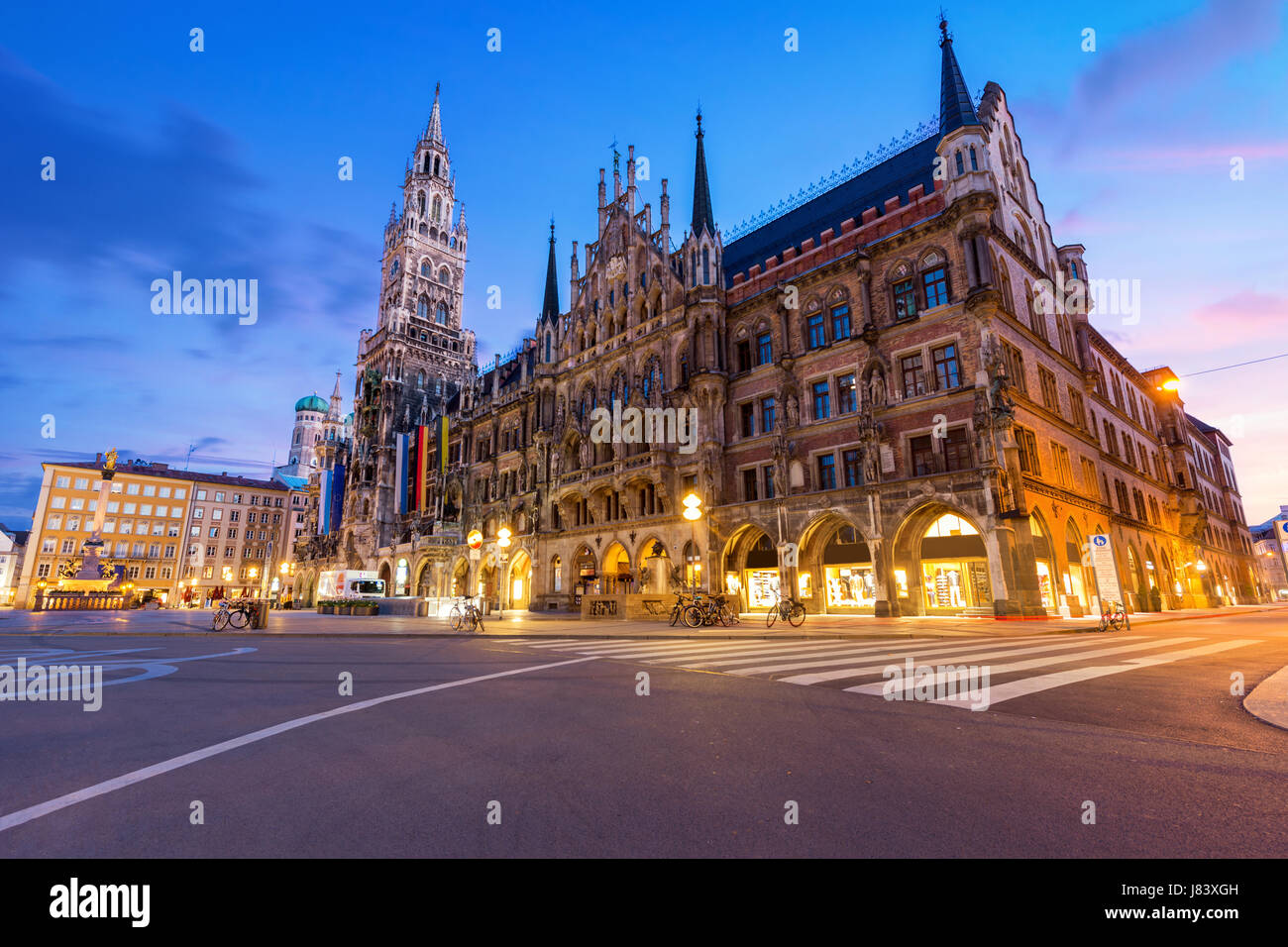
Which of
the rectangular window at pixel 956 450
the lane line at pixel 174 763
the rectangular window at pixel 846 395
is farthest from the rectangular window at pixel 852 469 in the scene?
the lane line at pixel 174 763

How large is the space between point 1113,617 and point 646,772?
20.2 m

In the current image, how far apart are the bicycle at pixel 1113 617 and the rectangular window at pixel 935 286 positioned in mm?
13468

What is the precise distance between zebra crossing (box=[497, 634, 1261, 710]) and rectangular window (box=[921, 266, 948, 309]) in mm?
15365

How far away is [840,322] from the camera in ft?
94.8

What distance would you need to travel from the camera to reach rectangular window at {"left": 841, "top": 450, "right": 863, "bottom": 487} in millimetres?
26500

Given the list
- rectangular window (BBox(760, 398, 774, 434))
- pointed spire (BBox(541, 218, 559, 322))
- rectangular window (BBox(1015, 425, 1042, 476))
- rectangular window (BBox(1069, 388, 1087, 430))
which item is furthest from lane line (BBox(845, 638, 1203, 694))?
pointed spire (BBox(541, 218, 559, 322))

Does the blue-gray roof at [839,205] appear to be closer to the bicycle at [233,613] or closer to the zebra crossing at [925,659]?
the zebra crossing at [925,659]

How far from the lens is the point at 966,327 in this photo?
2422cm

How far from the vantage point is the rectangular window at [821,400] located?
28.4m

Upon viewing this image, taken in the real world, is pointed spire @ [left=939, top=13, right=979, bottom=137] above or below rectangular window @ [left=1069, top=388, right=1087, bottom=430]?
above

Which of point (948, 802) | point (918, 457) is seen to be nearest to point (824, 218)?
point (918, 457)

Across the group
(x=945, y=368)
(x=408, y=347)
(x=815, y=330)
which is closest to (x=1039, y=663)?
(x=945, y=368)

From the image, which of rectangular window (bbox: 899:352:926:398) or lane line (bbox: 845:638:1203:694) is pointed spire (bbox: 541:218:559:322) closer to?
rectangular window (bbox: 899:352:926:398)

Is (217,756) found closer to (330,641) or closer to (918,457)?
(330,641)
